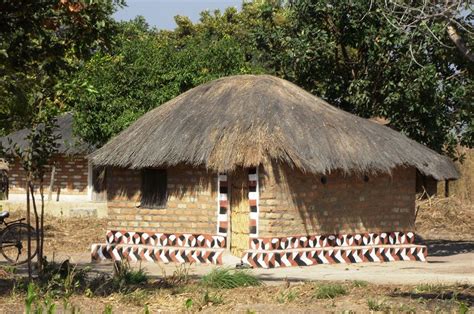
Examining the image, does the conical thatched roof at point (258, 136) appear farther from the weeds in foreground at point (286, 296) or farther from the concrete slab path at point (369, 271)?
the weeds in foreground at point (286, 296)

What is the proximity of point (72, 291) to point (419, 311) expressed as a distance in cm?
437

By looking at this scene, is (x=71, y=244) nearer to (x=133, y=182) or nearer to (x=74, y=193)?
(x=133, y=182)

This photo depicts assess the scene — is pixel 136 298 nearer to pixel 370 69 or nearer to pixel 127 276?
pixel 127 276

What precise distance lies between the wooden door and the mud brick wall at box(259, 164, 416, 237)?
→ 1.71ft

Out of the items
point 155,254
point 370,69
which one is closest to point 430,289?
point 155,254

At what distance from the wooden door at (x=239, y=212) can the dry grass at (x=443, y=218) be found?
1054cm

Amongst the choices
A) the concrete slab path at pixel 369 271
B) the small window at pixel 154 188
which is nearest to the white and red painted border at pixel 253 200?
the concrete slab path at pixel 369 271

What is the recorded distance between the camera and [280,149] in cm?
1828

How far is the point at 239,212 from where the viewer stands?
19.3 meters

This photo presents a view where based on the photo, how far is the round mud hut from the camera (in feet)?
61.3

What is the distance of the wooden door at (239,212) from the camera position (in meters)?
19.1

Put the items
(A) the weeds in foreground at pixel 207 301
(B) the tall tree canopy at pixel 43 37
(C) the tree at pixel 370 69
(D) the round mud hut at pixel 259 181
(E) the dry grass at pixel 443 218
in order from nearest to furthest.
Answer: (A) the weeds in foreground at pixel 207 301, (B) the tall tree canopy at pixel 43 37, (D) the round mud hut at pixel 259 181, (C) the tree at pixel 370 69, (E) the dry grass at pixel 443 218

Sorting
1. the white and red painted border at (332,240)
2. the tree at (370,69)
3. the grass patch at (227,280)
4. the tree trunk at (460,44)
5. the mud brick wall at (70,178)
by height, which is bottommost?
the grass patch at (227,280)

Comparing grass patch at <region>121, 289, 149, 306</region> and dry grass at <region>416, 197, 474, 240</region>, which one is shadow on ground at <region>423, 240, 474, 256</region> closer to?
dry grass at <region>416, 197, 474, 240</region>
